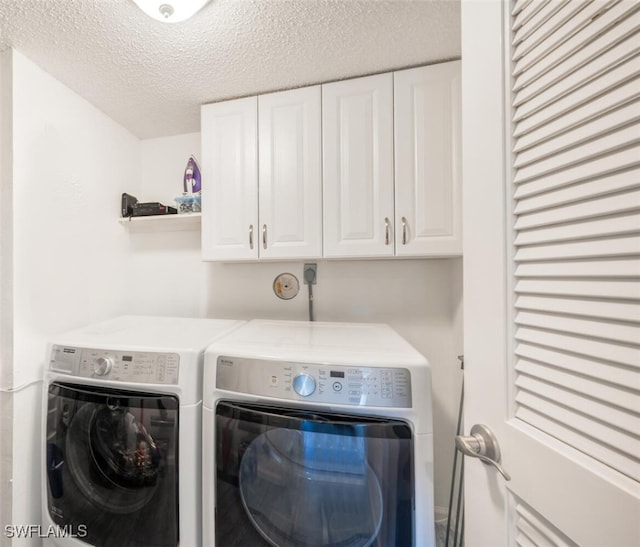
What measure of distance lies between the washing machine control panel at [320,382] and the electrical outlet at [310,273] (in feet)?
2.47

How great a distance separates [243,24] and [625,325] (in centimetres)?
138

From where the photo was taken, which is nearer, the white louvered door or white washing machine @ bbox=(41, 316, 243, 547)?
the white louvered door

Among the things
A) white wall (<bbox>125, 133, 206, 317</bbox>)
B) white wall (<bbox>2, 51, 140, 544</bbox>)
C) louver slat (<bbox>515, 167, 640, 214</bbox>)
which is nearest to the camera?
louver slat (<bbox>515, 167, 640, 214</bbox>)

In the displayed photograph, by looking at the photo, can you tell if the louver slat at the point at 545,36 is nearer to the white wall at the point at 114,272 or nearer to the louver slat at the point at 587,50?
the louver slat at the point at 587,50

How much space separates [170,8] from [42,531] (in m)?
2.03

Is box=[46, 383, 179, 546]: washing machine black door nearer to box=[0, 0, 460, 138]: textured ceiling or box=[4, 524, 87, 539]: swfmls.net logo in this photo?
box=[4, 524, 87, 539]: swfmls.net logo

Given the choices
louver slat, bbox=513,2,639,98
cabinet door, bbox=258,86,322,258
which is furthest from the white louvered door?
cabinet door, bbox=258,86,322,258

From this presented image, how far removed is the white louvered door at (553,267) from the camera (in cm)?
36

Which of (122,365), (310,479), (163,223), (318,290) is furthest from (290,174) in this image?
(310,479)

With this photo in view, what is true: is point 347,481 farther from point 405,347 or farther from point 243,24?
point 243,24

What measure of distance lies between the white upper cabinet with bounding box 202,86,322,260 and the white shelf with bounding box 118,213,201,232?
22cm

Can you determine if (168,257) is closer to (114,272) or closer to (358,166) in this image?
(114,272)

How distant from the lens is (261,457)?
0.81 meters

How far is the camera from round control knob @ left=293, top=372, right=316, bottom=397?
0.78 m
